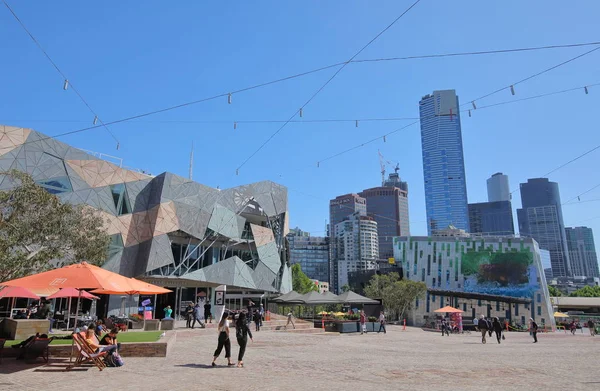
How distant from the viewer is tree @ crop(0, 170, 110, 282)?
15656 mm

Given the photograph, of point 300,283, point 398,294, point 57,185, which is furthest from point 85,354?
point 300,283

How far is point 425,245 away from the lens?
75.8 metres

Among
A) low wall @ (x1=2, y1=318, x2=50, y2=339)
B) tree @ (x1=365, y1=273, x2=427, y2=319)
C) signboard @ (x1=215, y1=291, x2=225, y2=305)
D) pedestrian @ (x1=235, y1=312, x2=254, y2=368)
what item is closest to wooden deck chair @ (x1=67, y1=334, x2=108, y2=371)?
pedestrian @ (x1=235, y1=312, x2=254, y2=368)

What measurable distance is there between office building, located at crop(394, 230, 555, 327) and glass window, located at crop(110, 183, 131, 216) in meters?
53.3

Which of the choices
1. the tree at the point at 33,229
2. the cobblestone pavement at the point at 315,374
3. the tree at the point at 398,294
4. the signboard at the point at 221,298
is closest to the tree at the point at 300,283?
the tree at the point at 398,294

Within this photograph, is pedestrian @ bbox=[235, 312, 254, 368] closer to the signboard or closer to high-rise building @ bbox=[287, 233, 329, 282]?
the signboard

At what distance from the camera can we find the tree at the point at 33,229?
15.7m

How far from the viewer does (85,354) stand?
9703mm

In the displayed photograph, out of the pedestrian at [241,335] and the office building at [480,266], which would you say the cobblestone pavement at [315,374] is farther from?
the office building at [480,266]

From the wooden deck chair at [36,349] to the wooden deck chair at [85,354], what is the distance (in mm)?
1074

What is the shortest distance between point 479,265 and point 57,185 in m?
66.9

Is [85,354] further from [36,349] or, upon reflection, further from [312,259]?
[312,259]

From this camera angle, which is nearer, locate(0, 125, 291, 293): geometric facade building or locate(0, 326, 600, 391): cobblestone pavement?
locate(0, 326, 600, 391): cobblestone pavement

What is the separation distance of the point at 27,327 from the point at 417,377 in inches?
479
